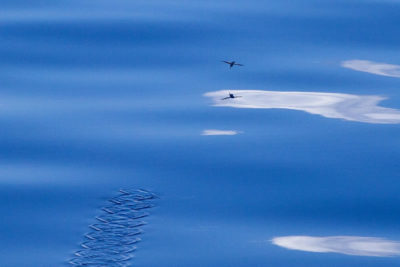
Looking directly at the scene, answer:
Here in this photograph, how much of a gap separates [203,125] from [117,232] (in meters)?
1.62

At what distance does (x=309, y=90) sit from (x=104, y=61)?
1677mm

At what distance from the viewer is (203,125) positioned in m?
7.18

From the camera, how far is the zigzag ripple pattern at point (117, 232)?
18.0 ft

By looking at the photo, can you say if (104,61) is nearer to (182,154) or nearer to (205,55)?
(205,55)

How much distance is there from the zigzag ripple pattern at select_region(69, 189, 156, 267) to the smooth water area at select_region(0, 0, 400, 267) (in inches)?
3.0

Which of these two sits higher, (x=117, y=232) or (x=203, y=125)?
(x=203, y=125)

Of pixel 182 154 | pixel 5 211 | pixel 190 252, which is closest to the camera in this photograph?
pixel 190 252

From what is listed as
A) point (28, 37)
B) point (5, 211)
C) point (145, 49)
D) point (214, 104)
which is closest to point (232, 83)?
point (214, 104)

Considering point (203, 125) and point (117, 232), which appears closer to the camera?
Result: point (117, 232)

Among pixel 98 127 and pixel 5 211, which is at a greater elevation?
pixel 98 127

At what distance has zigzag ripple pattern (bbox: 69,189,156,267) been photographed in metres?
5.48

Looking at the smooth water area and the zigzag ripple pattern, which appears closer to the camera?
the zigzag ripple pattern

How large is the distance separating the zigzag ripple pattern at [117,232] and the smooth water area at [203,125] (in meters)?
0.08

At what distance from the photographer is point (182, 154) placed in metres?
6.77
